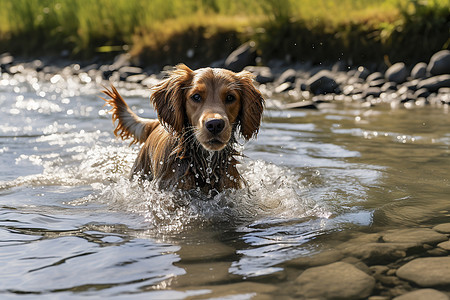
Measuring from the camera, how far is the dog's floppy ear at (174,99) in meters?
4.86

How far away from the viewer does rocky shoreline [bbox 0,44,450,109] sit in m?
10.8

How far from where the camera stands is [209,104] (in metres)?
4.60

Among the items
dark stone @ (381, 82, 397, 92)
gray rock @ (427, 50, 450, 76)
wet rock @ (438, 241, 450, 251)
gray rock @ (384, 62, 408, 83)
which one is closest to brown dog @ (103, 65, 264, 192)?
wet rock @ (438, 241, 450, 251)

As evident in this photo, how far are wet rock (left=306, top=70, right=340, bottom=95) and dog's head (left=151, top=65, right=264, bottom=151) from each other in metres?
7.04

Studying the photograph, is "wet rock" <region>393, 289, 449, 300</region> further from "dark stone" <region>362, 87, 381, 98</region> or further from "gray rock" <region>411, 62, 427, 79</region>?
"gray rock" <region>411, 62, 427, 79</region>

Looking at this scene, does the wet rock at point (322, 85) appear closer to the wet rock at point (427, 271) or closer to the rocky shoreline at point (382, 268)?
the rocky shoreline at point (382, 268)

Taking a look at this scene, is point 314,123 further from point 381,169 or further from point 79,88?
point 79,88

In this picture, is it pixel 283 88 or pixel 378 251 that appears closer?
pixel 378 251

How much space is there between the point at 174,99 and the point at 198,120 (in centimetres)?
37

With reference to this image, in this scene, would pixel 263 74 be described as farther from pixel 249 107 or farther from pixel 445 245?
pixel 445 245

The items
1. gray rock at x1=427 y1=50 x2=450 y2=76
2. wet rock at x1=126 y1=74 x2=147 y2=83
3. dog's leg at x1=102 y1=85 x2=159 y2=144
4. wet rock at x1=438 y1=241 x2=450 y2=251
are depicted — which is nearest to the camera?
wet rock at x1=438 y1=241 x2=450 y2=251

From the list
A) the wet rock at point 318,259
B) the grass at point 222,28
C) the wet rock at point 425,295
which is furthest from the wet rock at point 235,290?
the grass at point 222,28

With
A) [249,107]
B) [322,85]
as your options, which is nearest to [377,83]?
[322,85]

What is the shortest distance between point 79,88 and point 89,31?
4541mm
